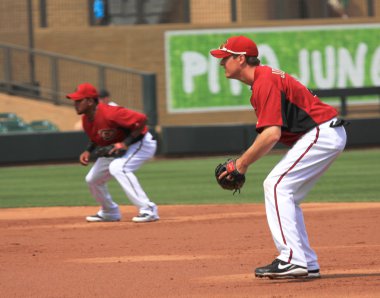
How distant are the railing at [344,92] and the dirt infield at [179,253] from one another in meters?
13.4

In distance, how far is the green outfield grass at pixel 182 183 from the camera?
603 inches

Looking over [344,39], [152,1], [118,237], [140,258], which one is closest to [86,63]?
[152,1]

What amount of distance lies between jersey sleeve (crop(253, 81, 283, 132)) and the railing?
19.9 meters

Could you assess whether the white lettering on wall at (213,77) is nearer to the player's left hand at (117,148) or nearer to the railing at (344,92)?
the railing at (344,92)

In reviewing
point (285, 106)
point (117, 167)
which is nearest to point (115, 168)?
point (117, 167)

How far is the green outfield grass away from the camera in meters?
15.3

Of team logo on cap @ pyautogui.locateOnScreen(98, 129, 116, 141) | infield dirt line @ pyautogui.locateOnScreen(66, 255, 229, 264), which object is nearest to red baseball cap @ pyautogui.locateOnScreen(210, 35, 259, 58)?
infield dirt line @ pyautogui.locateOnScreen(66, 255, 229, 264)

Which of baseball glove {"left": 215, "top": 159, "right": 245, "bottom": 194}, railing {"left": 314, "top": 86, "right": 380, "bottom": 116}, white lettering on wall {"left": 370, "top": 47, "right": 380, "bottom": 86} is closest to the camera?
baseball glove {"left": 215, "top": 159, "right": 245, "bottom": 194}

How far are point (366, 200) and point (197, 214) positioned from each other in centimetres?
247

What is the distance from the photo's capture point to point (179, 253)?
9.42 m

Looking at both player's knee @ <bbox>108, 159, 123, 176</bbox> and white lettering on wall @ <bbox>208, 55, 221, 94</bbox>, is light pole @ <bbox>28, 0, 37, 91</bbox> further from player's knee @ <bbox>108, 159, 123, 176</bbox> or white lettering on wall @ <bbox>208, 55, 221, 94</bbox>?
player's knee @ <bbox>108, 159, 123, 176</bbox>

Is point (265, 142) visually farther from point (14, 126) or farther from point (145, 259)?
point (14, 126)

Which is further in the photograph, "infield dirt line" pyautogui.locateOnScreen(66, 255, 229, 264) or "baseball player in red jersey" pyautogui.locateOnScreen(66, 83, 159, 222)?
"baseball player in red jersey" pyautogui.locateOnScreen(66, 83, 159, 222)

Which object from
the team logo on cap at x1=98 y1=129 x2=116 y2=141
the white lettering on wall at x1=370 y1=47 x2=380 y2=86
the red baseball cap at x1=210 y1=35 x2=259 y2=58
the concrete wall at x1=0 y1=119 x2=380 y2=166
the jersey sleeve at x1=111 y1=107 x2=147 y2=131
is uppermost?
the red baseball cap at x1=210 y1=35 x2=259 y2=58
